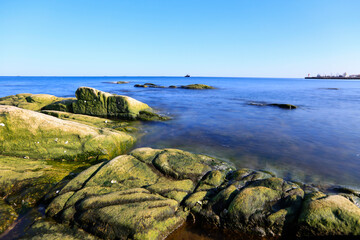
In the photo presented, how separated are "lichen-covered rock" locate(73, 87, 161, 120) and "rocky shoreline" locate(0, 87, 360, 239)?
8.75 meters

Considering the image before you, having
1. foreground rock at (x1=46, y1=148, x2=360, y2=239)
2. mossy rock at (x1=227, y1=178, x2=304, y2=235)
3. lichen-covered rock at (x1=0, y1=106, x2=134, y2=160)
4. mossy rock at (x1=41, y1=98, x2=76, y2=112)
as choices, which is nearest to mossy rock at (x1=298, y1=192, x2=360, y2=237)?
foreground rock at (x1=46, y1=148, x2=360, y2=239)

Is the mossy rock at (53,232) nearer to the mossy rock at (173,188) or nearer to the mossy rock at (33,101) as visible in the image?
the mossy rock at (173,188)

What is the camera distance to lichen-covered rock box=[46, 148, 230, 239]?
452 cm

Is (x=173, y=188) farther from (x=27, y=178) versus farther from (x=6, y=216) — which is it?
(x=27, y=178)

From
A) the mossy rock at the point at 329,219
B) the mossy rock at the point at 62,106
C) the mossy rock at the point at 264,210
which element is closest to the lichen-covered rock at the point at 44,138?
the mossy rock at the point at 264,210

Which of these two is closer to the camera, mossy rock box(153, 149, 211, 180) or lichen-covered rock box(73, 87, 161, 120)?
Answer: mossy rock box(153, 149, 211, 180)

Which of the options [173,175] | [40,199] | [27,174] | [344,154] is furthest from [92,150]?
[344,154]

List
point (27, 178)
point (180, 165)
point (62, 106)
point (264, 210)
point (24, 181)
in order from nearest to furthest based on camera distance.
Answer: point (264, 210) → point (24, 181) → point (27, 178) → point (180, 165) → point (62, 106)

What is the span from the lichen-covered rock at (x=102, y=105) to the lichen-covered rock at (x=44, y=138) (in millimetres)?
8255

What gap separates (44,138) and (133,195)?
5.46 metres

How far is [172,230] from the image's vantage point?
4836 mm

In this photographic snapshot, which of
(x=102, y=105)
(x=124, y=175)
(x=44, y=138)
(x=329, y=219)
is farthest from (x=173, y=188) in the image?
(x=102, y=105)

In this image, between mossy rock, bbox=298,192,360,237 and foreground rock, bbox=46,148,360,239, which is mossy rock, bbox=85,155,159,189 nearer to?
foreground rock, bbox=46,148,360,239

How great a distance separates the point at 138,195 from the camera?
5.24m
